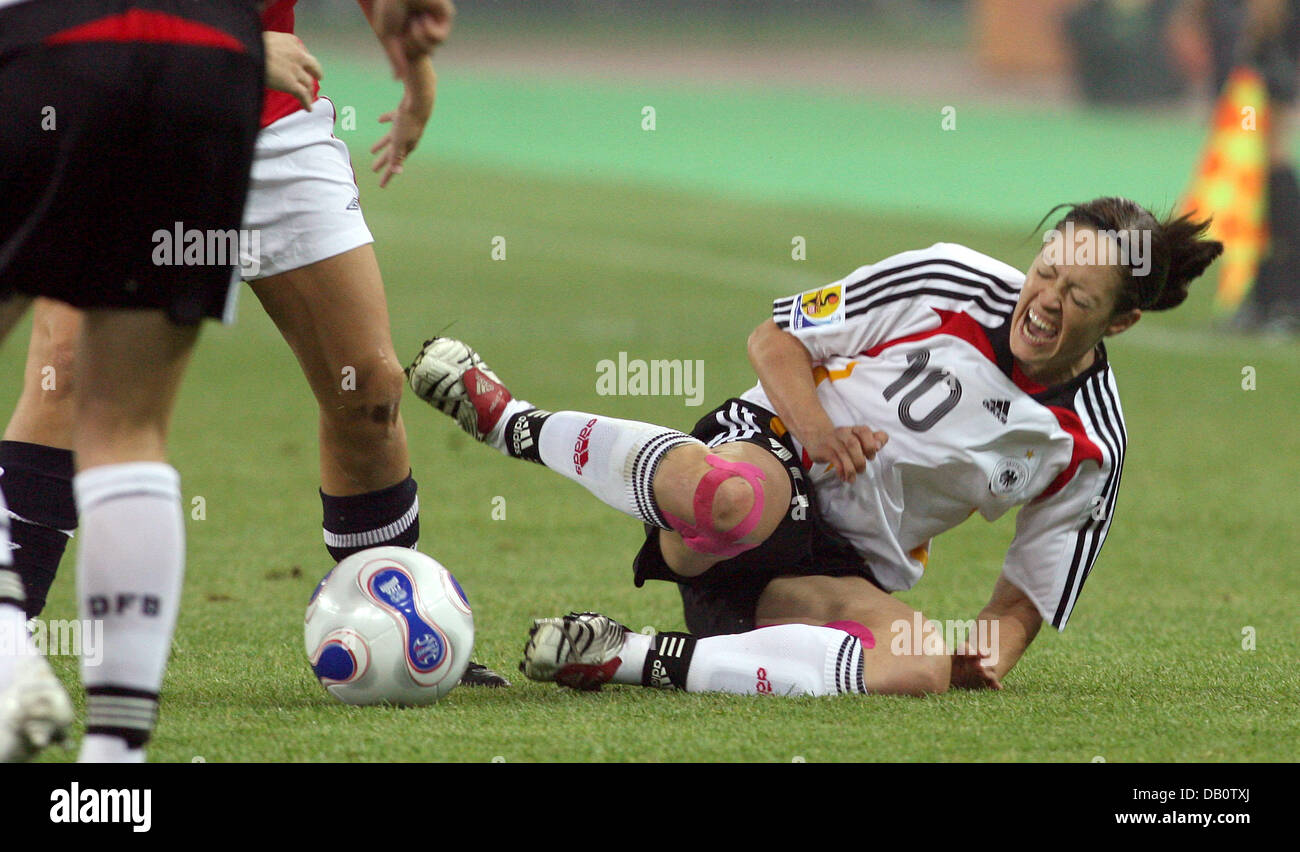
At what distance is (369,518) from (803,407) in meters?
0.92

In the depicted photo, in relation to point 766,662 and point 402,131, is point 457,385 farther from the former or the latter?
point 766,662

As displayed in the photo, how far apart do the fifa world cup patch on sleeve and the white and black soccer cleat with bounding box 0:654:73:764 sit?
5.80 ft

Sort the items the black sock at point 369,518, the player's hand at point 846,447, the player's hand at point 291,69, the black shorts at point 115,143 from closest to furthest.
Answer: the black shorts at point 115,143, the player's hand at point 291,69, the player's hand at point 846,447, the black sock at point 369,518

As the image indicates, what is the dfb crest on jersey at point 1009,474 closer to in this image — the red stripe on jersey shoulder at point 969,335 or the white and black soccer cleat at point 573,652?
the red stripe on jersey shoulder at point 969,335

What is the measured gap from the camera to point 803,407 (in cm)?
358

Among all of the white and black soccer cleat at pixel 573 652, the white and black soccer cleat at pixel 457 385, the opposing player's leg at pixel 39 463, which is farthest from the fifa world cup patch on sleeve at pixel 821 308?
the opposing player's leg at pixel 39 463

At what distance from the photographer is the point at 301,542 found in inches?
206

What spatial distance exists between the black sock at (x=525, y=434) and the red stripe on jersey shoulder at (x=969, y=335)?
29.4 inches

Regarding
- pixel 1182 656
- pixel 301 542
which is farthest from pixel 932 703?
pixel 301 542

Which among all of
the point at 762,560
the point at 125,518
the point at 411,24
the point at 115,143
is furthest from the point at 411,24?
the point at 762,560

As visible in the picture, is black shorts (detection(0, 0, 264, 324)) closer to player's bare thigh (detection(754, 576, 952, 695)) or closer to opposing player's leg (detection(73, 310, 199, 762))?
opposing player's leg (detection(73, 310, 199, 762))

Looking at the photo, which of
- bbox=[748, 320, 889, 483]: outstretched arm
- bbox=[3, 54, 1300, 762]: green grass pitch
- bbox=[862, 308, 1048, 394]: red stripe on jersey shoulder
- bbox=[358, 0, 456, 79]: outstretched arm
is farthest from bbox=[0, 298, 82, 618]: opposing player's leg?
bbox=[862, 308, 1048, 394]: red stripe on jersey shoulder

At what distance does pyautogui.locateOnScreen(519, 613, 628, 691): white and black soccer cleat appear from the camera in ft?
11.1

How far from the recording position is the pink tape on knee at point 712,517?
338cm
